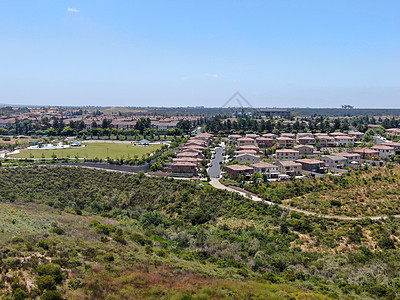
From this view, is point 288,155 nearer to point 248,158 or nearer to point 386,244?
point 248,158

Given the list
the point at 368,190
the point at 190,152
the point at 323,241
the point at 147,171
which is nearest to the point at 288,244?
the point at 323,241

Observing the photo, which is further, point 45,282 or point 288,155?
point 288,155

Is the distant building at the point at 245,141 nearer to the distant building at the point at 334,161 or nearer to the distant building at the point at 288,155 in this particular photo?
the distant building at the point at 288,155

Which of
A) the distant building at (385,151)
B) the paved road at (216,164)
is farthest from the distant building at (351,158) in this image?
the paved road at (216,164)

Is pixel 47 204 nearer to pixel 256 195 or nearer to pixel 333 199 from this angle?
pixel 256 195

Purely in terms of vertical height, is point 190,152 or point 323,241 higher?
point 190,152

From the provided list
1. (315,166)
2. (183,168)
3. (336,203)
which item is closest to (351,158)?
(315,166)

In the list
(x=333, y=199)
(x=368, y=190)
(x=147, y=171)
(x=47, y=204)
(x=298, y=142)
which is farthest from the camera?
(x=298, y=142)
